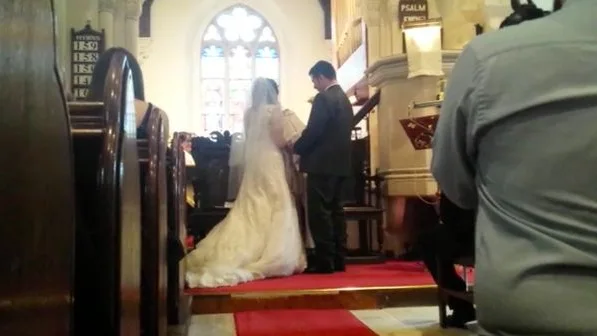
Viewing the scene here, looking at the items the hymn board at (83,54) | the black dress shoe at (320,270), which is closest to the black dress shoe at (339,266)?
the black dress shoe at (320,270)

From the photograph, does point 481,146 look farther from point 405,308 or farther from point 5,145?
point 405,308

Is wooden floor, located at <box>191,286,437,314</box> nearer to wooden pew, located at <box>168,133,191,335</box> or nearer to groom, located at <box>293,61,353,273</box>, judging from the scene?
wooden pew, located at <box>168,133,191,335</box>

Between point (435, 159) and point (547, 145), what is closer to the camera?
point (547, 145)

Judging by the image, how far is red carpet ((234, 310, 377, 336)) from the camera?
13.2 feet

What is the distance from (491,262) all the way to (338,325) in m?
3.04

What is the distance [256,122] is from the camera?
6273 mm

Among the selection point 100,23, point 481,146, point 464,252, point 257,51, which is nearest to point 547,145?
point 481,146

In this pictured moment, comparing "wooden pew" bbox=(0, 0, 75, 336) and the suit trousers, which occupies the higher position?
"wooden pew" bbox=(0, 0, 75, 336)

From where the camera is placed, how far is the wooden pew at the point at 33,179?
0.77m

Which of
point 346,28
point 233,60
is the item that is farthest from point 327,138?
point 233,60

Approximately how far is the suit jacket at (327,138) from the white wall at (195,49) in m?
8.57

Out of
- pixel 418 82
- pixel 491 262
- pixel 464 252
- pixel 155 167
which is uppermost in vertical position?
pixel 418 82

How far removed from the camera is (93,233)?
1.48 m

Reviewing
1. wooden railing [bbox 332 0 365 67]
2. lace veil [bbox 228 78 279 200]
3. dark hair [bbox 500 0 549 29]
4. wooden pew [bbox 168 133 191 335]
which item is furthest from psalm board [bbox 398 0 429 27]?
dark hair [bbox 500 0 549 29]
